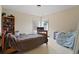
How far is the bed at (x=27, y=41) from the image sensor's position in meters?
1.75

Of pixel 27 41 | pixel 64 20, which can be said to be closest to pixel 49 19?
pixel 64 20

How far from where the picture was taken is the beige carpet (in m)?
1.81

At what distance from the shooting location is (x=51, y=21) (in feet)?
6.34

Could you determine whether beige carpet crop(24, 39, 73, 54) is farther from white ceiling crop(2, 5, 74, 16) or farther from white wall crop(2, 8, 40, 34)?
white ceiling crop(2, 5, 74, 16)

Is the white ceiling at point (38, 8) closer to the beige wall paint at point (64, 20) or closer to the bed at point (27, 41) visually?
the beige wall paint at point (64, 20)

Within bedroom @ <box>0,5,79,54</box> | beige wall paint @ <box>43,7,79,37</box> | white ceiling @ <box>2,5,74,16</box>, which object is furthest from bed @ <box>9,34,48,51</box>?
white ceiling @ <box>2,5,74,16</box>

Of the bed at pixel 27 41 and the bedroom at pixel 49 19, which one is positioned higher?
the bedroom at pixel 49 19

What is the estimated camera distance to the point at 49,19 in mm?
1932

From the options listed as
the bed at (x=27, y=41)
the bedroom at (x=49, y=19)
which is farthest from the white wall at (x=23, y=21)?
the bed at (x=27, y=41)

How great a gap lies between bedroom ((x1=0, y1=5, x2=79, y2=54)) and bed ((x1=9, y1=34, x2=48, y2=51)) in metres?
0.09

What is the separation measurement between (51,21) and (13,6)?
836 mm

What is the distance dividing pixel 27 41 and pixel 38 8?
72 cm
